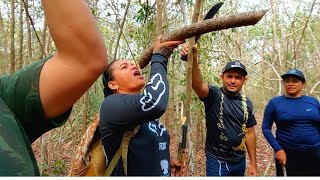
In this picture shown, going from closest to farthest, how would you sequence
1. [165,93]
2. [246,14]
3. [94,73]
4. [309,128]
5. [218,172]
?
[94,73]
[246,14]
[165,93]
[218,172]
[309,128]

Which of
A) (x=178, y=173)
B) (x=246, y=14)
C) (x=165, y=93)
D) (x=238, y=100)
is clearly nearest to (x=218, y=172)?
(x=238, y=100)

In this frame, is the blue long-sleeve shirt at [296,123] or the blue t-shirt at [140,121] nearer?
the blue t-shirt at [140,121]

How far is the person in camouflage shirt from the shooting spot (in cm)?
71

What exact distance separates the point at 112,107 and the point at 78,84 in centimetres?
102

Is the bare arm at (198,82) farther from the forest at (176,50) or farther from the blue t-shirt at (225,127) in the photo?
the forest at (176,50)

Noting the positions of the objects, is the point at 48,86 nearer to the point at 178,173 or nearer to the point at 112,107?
the point at 112,107

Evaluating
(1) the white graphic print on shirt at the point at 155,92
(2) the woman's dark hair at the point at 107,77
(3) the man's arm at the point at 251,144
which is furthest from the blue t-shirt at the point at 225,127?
(1) the white graphic print on shirt at the point at 155,92

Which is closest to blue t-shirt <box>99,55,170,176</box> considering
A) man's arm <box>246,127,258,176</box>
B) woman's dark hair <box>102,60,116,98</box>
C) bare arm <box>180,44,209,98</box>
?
woman's dark hair <box>102,60,116,98</box>

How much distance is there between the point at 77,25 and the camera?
726mm

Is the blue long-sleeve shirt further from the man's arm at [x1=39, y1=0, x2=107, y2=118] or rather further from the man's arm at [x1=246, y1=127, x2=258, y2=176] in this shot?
the man's arm at [x1=39, y1=0, x2=107, y2=118]

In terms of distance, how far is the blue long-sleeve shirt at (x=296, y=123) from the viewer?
3162 millimetres

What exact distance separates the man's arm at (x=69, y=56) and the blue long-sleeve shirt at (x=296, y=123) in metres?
2.71

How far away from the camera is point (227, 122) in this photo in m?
2.86

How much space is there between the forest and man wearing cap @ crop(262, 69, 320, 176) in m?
1.45
